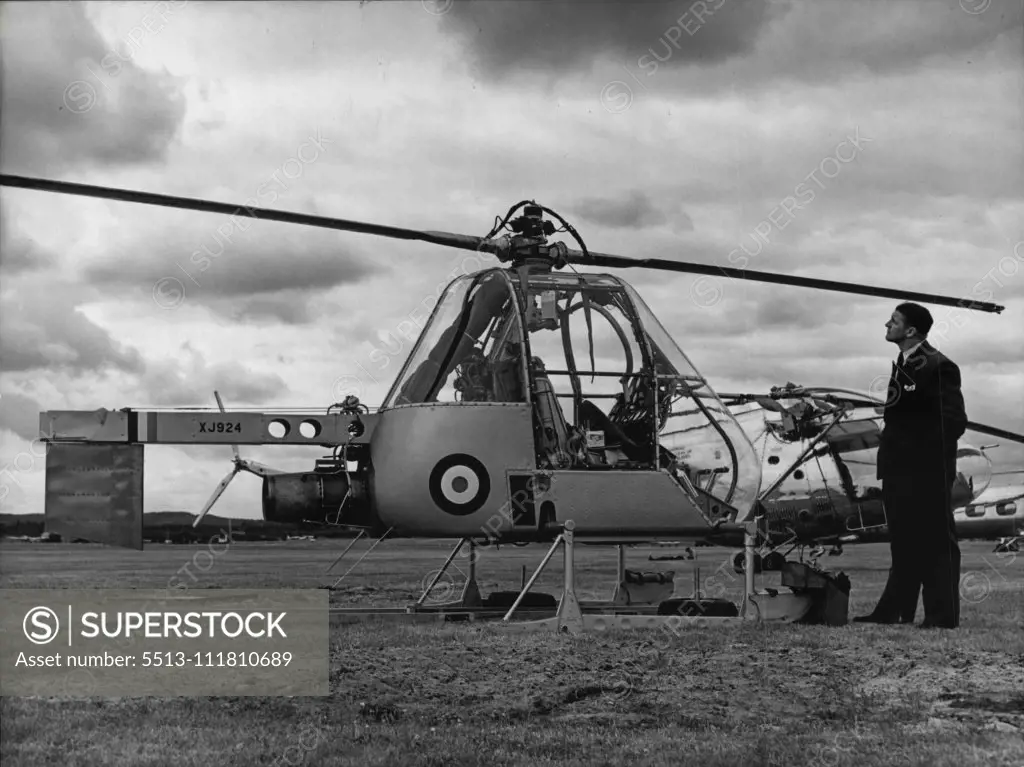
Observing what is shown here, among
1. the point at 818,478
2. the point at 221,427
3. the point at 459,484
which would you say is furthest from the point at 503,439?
the point at 818,478

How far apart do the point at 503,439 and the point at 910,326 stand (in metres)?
3.74

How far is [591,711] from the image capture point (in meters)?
6.43

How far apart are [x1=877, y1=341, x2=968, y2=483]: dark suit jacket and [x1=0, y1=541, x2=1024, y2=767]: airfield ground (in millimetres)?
1812

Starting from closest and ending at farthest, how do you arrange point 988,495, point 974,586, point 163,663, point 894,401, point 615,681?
point 615,681 → point 163,663 → point 894,401 → point 974,586 → point 988,495

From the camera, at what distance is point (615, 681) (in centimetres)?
712

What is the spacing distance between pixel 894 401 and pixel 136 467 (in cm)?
687

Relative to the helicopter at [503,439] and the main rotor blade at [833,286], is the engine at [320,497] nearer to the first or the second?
the helicopter at [503,439]

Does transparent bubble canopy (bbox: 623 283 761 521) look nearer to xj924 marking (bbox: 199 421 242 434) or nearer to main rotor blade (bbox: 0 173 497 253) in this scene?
main rotor blade (bbox: 0 173 497 253)

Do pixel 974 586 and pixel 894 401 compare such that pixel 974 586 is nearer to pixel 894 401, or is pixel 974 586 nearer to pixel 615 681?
pixel 894 401

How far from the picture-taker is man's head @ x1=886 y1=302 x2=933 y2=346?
33.0 feet

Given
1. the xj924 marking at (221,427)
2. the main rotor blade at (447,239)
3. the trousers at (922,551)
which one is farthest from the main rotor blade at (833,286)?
the xj924 marking at (221,427)

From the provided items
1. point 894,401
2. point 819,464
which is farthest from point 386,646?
point 819,464

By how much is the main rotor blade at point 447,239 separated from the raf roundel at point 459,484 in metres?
2.19

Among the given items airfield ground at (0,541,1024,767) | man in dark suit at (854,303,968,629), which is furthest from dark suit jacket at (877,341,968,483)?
airfield ground at (0,541,1024,767)
